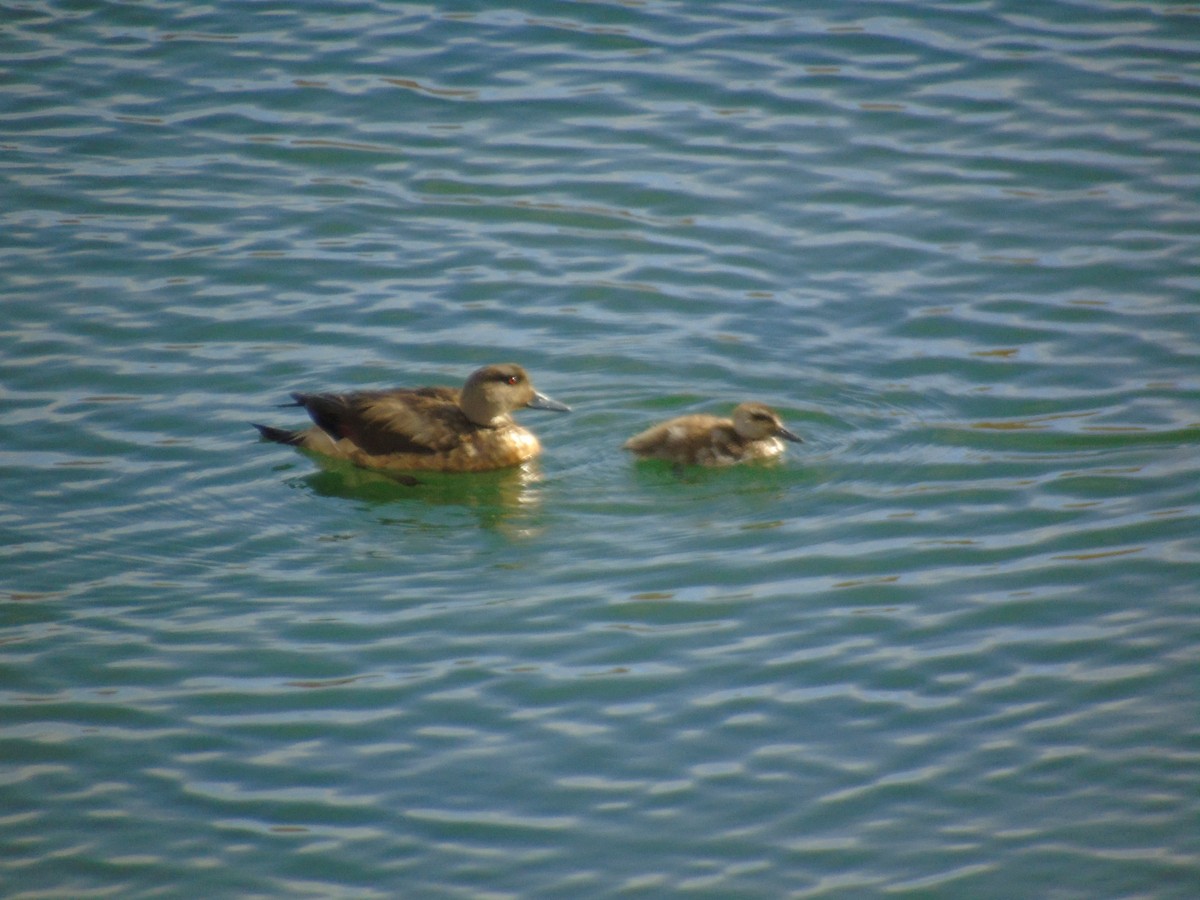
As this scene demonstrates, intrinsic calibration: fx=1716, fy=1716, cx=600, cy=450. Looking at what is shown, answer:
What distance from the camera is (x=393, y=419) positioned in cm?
978

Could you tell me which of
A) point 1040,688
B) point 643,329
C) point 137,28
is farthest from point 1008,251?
point 137,28

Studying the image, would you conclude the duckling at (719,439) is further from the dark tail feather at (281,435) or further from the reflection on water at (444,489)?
the dark tail feather at (281,435)

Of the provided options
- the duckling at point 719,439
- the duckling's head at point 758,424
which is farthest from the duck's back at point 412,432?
the duckling's head at point 758,424

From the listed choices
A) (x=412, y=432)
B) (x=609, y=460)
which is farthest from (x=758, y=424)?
(x=412, y=432)

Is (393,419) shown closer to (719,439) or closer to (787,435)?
(719,439)

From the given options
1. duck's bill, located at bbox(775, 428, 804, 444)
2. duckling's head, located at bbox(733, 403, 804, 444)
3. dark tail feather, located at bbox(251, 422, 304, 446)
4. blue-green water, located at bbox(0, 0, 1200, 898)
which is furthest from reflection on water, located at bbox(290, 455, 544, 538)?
duck's bill, located at bbox(775, 428, 804, 444)

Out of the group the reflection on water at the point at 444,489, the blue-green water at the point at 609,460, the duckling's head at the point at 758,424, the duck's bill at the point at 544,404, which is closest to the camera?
the blue-green water at the point at 609,460

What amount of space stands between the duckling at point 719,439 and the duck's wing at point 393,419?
1.11 m

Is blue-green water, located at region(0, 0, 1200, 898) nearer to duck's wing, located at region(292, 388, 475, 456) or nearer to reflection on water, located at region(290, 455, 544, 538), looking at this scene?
reflection on water, located at region(290, 455, 544, 538)

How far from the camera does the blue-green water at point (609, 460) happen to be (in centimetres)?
644

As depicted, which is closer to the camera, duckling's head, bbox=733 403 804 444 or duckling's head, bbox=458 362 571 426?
duckling's head, bbox=733 403 804 444

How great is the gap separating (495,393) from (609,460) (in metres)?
0.75

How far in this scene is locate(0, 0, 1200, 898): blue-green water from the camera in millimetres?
6438

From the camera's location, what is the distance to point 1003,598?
25.7 ft
